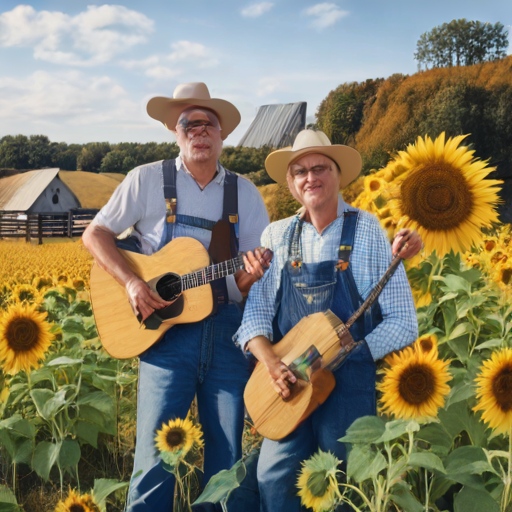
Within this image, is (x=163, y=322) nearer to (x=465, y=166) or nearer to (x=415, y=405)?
(x=415, y=405)

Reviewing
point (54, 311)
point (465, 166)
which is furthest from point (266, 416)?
point (54, 311)

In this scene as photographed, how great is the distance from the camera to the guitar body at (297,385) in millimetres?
2201

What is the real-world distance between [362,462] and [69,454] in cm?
206

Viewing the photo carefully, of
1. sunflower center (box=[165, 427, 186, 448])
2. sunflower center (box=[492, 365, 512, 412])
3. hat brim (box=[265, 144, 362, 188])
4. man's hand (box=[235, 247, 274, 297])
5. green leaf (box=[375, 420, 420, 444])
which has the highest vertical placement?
hat brim (box=[265, 144, 362, 188])

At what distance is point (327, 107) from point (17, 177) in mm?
5853

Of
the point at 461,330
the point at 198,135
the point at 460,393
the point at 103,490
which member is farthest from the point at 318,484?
the point at 198,135

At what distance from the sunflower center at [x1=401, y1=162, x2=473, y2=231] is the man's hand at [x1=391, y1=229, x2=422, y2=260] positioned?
31 cm

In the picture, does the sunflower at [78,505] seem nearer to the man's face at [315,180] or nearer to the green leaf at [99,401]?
the green leaf at [99,401]

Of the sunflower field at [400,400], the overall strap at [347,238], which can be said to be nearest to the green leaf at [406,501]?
the sunflower field at [400,400]

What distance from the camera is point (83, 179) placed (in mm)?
9633

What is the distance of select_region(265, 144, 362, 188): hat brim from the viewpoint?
2.35 metres

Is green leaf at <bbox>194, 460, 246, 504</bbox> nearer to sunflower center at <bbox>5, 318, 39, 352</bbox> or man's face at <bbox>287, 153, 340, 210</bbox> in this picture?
man's face at <bbox>287, 153, 340, 210</bbox>

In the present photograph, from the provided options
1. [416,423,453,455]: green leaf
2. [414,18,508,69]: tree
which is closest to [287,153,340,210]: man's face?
[416,423,453,455]: green leaf

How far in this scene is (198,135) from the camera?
9.81 feet
